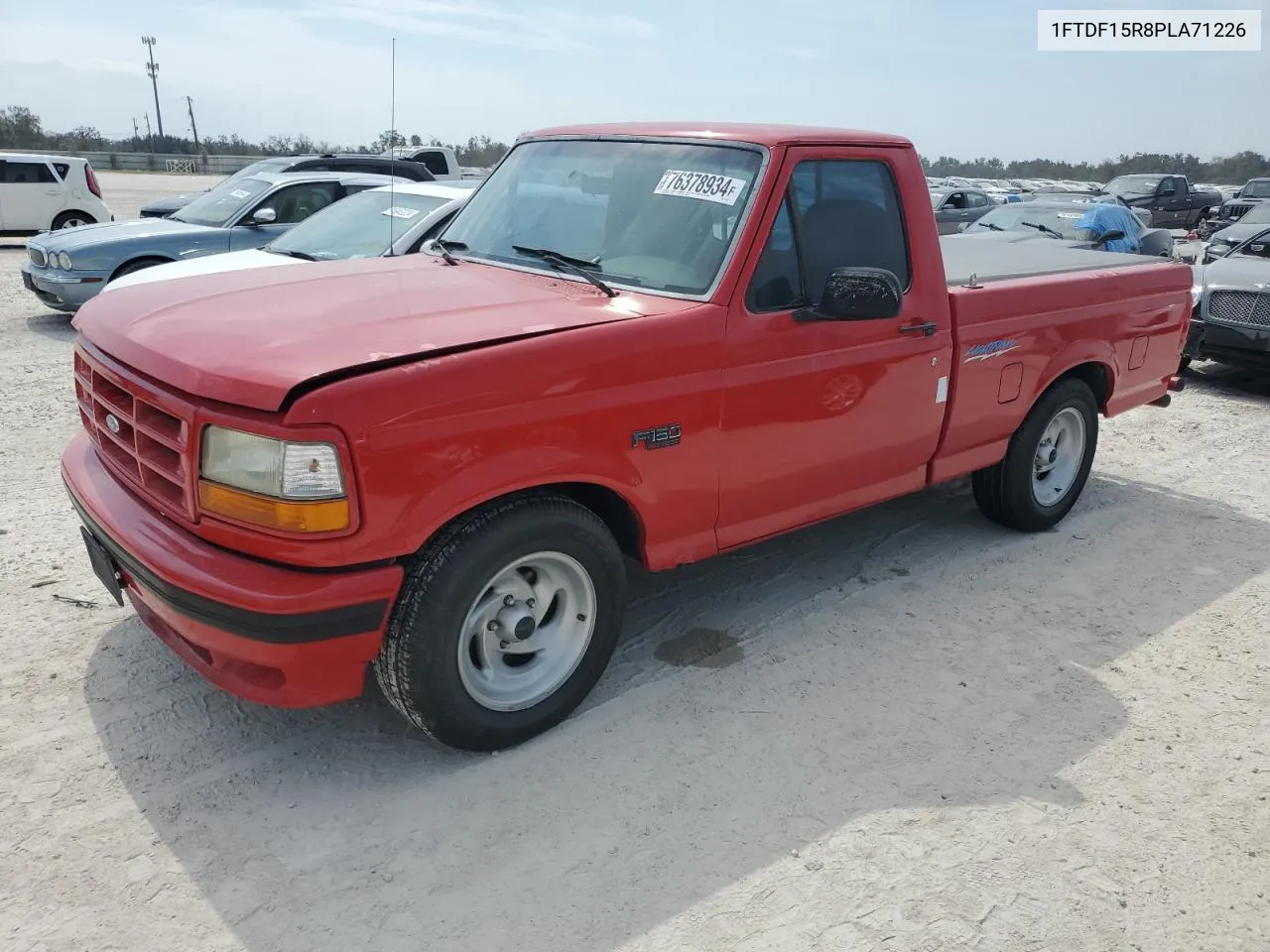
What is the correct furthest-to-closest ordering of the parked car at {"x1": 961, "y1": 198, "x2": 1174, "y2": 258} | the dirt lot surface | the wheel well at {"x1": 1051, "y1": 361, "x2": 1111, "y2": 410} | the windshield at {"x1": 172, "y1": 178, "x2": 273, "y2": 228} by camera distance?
the parked car at {"x1": 961, "y1": 198, "x2": 1174, "y2": 258}, the windshield at {"x1": 172, "y1": 178, "x2": 273, "y2": 228}, the wheel well at {"x1": 1051, "y1": 361, "x2": 1111, "y2": 410}, the dirt lot surface

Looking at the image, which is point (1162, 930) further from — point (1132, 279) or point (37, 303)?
point (37, 303)

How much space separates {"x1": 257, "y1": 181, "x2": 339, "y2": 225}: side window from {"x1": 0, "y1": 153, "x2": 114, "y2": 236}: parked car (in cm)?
874

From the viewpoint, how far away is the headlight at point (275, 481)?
2.73 m

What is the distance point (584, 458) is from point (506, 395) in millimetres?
359

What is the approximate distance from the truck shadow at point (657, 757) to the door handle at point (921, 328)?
1.26 metres

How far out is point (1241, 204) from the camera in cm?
2430

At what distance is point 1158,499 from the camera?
6.20 metres

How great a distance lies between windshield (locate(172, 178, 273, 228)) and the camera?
10.3 metres

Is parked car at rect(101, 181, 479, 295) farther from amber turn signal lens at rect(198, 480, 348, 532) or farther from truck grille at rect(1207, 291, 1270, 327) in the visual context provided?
truck grille at rect(1207, 291, 1270, 327)

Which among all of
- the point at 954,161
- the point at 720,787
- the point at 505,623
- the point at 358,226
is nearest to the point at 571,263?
the point at 505,623

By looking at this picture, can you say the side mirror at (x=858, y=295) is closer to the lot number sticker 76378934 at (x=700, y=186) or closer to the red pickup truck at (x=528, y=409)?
the red pickup truck at (x=528, y=409)

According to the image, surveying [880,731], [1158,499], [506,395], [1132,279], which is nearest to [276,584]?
[506,395]

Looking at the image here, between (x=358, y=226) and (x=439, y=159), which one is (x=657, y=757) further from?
(x=439, y=159)

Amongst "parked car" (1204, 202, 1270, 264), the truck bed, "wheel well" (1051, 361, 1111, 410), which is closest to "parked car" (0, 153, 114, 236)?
the truck bed
